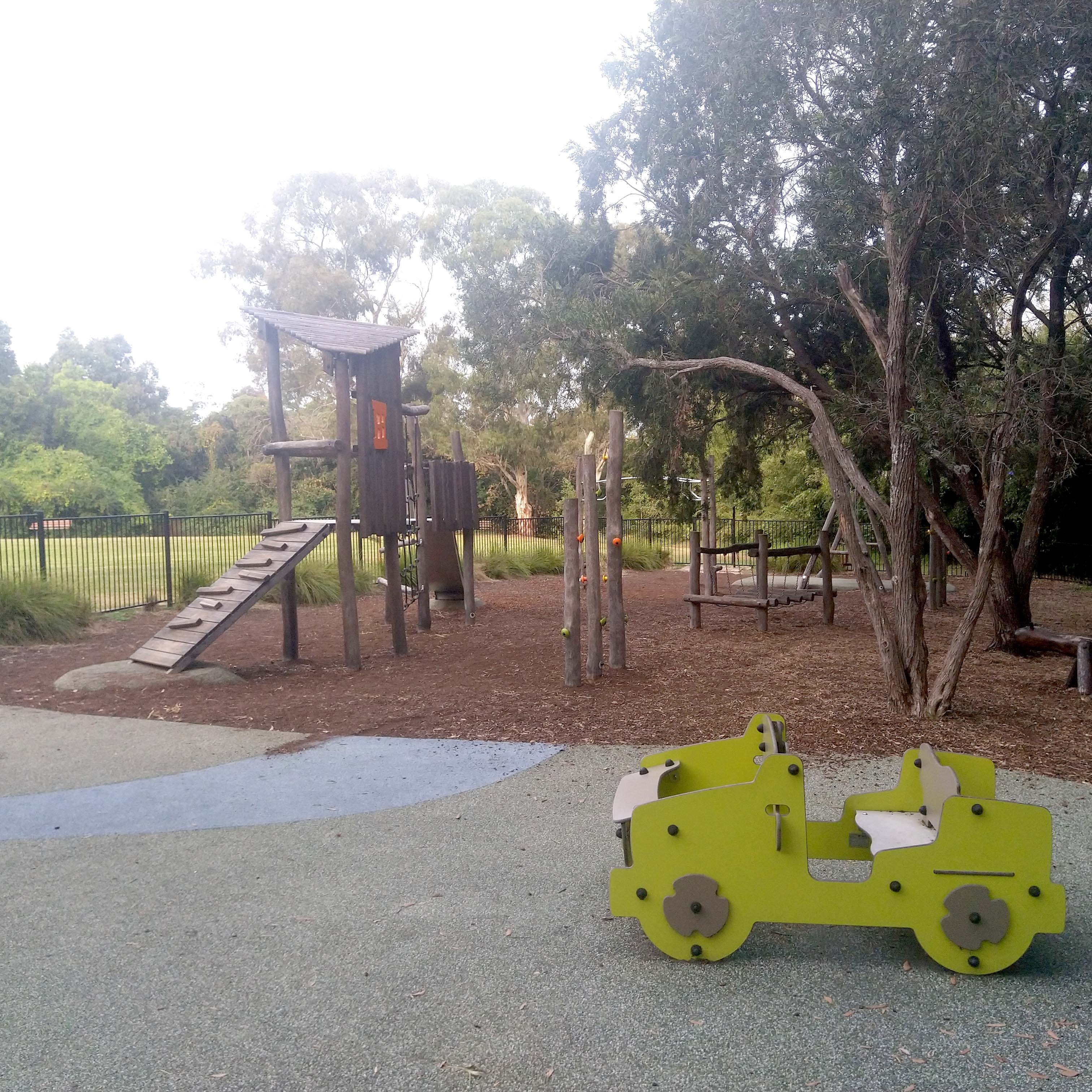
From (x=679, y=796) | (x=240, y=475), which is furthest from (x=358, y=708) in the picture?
(x=240, y=475)

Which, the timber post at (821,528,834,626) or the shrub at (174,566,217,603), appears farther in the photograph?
the shrub at (174,566,217,603)

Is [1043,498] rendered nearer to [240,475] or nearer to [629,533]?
[629,533]

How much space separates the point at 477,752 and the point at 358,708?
5.86 feet

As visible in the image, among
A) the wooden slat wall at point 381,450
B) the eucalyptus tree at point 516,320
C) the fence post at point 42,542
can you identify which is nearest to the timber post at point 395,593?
the wooden slat wall at point 381,450

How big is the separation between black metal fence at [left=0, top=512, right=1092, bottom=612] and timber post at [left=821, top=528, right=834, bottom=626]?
291cm

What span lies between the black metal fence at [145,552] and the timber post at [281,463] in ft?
10.2

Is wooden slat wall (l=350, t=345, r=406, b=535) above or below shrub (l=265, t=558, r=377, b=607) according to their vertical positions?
above

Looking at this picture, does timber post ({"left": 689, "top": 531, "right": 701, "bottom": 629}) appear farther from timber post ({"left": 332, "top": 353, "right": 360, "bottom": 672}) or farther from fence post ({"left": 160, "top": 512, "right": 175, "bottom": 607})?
fence post ({"left": 160, "top": 512, "right": 175, "bottom": 607})

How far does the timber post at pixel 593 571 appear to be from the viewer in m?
8.50

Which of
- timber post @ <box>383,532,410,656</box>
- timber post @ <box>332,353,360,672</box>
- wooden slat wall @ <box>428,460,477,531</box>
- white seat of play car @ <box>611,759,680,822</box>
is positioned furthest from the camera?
wooden slat wall @ <box>428,460,477,531</box>

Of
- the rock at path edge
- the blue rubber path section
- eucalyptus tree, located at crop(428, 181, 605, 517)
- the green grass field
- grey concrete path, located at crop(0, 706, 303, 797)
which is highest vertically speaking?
eucalyptus tree, located at crop(428, 181, 605, 517)

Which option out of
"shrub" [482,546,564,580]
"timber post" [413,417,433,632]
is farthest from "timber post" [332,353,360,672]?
"shrub" [482,546,564,580]

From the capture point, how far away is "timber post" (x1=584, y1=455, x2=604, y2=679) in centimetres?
850

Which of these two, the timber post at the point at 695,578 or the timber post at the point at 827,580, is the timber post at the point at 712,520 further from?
the timber post at the point at 827,580
